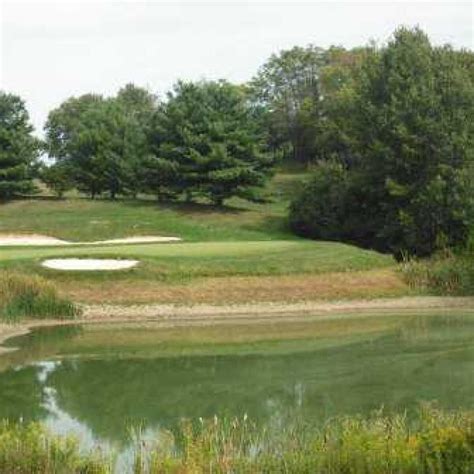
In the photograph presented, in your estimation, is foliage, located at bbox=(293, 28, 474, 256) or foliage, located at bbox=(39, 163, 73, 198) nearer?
foliage, located at bbox=(293, 28, 474, 256)

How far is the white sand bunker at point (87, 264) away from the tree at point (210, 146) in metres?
19.2

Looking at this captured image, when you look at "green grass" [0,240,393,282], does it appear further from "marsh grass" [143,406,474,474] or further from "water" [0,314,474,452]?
"marsh grass" [143,406,474,474]

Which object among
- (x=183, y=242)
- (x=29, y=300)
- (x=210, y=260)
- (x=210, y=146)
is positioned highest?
(x=210, y=146)

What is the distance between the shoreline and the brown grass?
0.33m

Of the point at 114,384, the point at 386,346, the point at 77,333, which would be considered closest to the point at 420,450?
the point at 114,384

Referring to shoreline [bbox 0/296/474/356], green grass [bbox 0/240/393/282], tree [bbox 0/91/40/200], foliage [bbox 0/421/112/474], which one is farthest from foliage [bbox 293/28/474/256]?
foliage [bbox 0/421/112/474]

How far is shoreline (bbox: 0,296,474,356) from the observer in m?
27.9

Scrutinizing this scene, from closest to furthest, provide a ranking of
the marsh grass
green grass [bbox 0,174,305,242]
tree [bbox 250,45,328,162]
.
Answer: the marsh grass < green grass [bbox 0,174,305,242] < tree [bbox 250,45,328,162]

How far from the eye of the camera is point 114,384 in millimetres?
18422

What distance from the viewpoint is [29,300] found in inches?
1084

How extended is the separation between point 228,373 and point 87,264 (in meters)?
13.4

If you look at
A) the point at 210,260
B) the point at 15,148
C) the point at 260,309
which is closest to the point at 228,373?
the point at 260,309

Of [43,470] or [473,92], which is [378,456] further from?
[473,92]

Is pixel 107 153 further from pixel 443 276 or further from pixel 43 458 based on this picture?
pixel 43 458
